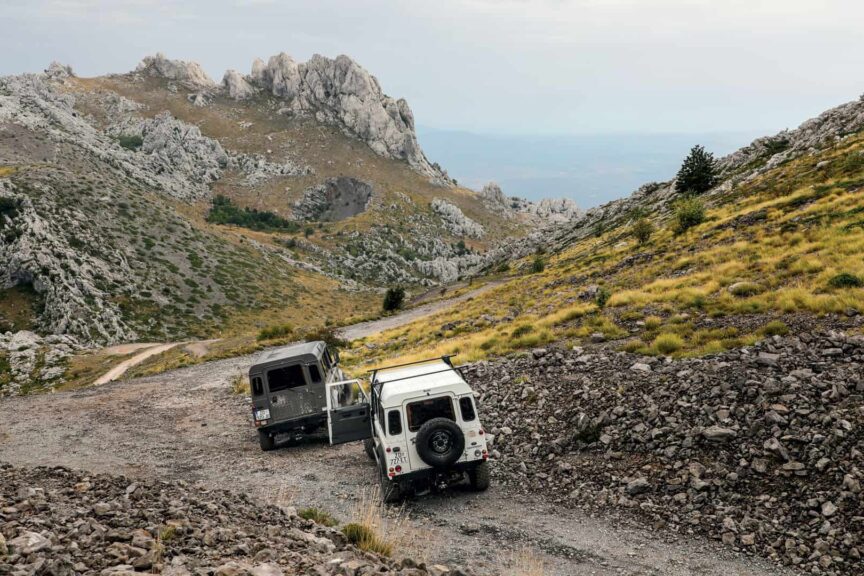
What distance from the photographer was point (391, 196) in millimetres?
158250

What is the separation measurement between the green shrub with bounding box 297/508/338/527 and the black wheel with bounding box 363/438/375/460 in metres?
3.33

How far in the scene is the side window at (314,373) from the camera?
17.5 meters

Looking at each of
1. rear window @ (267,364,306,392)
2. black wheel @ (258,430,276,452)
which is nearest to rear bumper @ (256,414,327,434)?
black wheel @ (258,430,276,452)

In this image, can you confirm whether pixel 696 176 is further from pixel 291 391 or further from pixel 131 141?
pixel 131 141

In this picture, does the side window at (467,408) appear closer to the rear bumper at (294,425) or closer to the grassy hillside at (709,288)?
the grassy hillside at (709,288)

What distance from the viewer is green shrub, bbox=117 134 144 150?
15175 centimetres

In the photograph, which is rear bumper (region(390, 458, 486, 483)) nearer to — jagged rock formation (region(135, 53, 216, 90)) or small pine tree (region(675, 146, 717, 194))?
small pine tree (region(675, 146, 717, 194))

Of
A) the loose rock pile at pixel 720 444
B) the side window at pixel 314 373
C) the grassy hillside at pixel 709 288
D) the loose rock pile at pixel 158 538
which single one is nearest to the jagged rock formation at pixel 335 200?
the grassy hillside at pixel 709 288

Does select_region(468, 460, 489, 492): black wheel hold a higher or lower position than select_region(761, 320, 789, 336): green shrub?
lower

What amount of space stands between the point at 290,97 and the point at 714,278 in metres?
188

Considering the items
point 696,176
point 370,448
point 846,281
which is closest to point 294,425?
point 370,448

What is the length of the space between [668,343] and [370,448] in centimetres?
927

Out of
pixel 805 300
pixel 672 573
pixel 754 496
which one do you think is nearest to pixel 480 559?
pixel 672 573

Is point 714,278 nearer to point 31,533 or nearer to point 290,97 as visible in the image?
point 31,533
